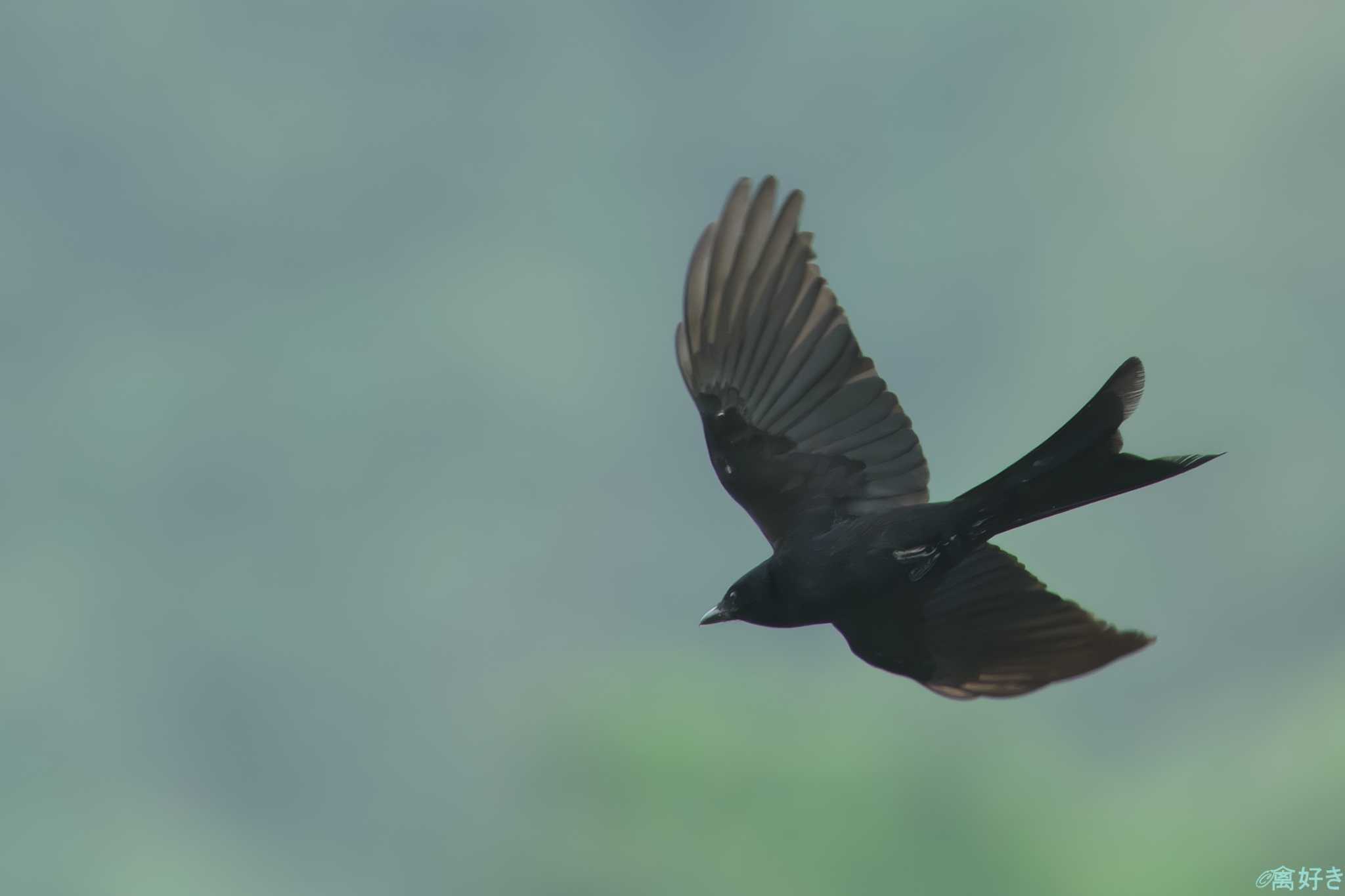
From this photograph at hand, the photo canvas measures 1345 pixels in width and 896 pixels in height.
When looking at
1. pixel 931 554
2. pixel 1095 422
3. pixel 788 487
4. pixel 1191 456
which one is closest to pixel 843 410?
pixel 788 487

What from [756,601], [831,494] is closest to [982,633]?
[831,494]

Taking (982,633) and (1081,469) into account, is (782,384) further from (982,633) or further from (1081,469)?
(1081,469)

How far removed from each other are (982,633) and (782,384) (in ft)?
5.77

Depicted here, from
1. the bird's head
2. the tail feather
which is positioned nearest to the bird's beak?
the bird's head

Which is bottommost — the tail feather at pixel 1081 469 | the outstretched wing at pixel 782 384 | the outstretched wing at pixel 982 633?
the outstretched wing at pixel 982 633

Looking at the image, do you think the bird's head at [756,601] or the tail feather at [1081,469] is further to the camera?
the bird's head at [756,601]

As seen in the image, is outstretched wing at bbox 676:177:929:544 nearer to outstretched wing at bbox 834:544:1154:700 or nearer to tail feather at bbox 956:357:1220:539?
outstretched wing at bbox 834:544:1154:700

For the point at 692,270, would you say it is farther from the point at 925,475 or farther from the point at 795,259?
the point at 925,475

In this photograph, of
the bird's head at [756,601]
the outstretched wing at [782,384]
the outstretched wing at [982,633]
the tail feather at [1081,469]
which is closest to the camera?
the tail feather at [1081,469]

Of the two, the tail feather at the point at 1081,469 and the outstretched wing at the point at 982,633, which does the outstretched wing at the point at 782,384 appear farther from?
the tail feather at the point at 1081,469

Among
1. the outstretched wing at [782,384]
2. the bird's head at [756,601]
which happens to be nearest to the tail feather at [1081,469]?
the outstretched wing at [782,384]

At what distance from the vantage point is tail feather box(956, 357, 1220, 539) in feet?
21.0

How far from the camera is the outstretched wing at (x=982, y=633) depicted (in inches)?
284

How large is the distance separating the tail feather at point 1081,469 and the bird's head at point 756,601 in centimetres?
117
